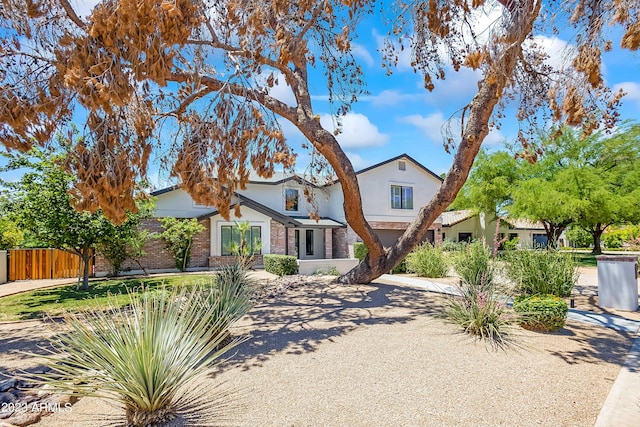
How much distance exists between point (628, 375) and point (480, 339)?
1.87 meters

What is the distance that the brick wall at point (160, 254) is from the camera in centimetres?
2022

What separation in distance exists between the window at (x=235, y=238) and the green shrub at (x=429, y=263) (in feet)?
31.9

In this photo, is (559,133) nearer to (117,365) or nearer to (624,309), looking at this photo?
(624,309)

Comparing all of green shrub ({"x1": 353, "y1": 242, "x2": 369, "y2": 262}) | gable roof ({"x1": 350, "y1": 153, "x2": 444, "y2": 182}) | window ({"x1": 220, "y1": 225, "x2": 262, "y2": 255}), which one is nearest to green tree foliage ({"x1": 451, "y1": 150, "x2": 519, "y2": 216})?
gable roof ({"x1": 350, "y1": 153, "x2": 444, "y2": 182})

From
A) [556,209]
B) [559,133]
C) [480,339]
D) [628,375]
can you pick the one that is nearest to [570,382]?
[628,375]

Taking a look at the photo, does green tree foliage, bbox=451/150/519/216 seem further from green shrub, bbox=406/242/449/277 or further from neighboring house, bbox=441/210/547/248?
green shrub, bbox=406/242/449/277

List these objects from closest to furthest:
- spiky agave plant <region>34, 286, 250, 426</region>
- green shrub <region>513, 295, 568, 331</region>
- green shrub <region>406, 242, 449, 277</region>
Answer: spiky agave plant <region>34, 286, 250, 426</region>, green shrub <region>513, 295, 568, 331</region>, green shrub <region>406, 242, 449, 277</region>

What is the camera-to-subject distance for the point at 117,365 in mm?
3498

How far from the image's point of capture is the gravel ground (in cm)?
380

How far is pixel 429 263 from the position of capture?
15.8 metres

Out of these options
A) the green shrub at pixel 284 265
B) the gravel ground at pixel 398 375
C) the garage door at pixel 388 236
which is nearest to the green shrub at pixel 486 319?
the gravel ground at pixel 398 375

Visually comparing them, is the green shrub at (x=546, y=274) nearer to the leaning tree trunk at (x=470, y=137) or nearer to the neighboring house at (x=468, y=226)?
the leaning tree trunk at (x=470, y=137)

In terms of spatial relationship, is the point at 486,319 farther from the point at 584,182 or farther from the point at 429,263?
the point at 584,182

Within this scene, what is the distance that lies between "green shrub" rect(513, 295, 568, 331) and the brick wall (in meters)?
18.6
